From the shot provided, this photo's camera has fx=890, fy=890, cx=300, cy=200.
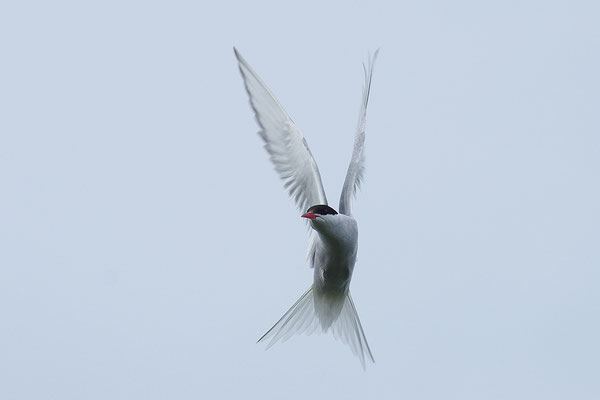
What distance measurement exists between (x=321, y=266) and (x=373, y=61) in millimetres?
1115

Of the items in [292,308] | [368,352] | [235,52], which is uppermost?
[235,52]

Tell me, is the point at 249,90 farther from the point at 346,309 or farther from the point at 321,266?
the point at 346,309

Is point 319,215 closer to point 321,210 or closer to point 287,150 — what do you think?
point 321,210

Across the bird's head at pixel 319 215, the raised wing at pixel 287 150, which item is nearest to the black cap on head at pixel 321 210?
the bird's head at pixel 319 215

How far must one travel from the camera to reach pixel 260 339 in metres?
3.79

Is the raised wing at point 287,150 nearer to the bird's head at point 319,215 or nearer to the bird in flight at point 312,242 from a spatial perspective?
the bird in flight at point 312,242

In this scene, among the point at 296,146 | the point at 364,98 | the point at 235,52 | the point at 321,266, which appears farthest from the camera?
the point at 364,98

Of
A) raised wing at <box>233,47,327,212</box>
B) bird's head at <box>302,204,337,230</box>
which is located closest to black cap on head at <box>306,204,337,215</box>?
bird's head at <box>302,204,337,230</box>

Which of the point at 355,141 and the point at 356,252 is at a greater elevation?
the point at 355,141

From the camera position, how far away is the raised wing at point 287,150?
13.0ft

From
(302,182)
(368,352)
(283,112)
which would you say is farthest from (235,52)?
(368,352)

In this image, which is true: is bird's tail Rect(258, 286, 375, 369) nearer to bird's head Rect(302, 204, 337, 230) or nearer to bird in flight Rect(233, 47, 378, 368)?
bird in flight Rect(233, 47, 378, 368)

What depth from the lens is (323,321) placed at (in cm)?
409

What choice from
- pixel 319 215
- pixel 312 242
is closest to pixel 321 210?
pixel 319 215
